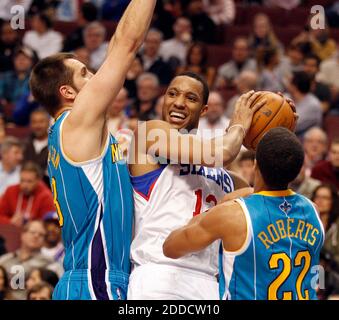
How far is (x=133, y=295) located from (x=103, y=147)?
773mm

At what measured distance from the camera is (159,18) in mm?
12820

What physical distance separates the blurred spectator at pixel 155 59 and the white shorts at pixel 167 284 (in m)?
6.64

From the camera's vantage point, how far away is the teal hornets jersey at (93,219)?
4961 mm

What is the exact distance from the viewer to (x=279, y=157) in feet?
14.7

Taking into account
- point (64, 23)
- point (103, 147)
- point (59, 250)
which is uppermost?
point (64, 23)

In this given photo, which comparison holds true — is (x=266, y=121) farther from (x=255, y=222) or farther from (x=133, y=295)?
(x=133, y=295)

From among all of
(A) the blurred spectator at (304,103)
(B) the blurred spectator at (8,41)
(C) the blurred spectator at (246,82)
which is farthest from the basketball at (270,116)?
(B) the blurred spectator at (8,41)

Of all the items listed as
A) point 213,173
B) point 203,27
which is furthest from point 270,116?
point 203,27

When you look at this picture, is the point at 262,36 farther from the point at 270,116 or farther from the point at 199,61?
the point at 270,116

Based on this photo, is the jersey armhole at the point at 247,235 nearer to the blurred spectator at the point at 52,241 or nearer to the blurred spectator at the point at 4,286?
the blurred spectator at the point at 4,286

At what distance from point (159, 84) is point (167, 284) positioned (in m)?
6.66

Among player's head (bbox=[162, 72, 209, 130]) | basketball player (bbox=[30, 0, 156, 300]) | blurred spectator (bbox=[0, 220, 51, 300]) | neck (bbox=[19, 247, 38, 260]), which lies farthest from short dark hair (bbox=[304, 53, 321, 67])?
basketball player (bbox=[30, 0, 156, 300])

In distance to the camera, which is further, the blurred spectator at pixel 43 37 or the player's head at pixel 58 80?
the blurred spectator at pixel 43 37

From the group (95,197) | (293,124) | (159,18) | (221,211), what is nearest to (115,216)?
(95,197)
